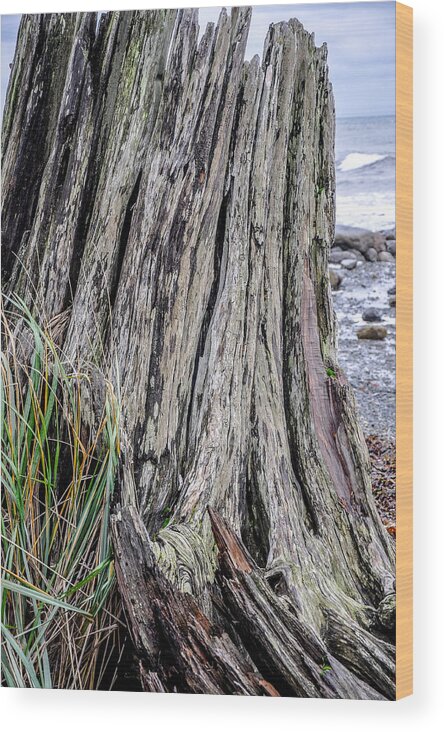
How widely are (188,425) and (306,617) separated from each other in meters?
0.60

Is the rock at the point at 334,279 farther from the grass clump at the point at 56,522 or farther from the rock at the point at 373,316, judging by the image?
the grass clump at the point at 56,522

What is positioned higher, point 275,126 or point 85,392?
point 275,126

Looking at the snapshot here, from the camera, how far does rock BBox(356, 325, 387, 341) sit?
8.91 ft

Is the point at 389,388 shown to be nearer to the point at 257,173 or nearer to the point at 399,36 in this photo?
the point at 257,173

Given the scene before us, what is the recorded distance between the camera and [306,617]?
106 inches

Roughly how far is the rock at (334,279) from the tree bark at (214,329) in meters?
0.03

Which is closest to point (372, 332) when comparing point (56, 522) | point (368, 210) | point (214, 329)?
point (368, 210)

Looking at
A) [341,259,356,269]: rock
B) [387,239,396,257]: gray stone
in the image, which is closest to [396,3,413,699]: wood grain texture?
[387,239,396,257]: gray stone

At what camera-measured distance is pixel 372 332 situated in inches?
107

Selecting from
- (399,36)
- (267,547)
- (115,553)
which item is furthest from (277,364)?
(399,36)

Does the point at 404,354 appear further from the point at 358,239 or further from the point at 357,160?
the point at 357,160

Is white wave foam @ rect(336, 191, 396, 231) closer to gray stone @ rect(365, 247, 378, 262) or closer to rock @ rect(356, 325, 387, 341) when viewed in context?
gray stone @ rect(365, 247, 378, 262)

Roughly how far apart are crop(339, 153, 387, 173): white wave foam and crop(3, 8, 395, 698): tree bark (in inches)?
1.5

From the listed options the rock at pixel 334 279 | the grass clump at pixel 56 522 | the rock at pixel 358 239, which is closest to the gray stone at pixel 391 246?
the rock at pixel 358 239
